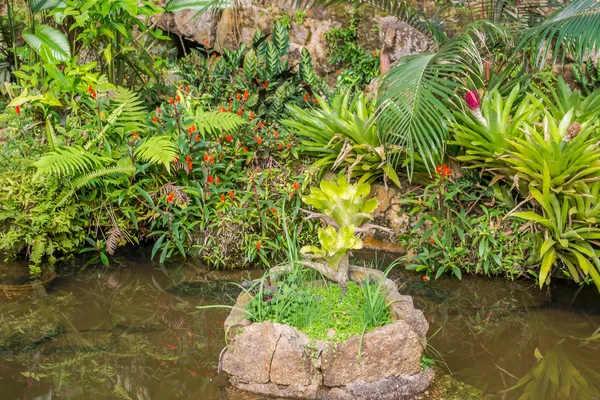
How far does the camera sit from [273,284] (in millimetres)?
4516

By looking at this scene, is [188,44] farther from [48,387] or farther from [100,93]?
[48,387]

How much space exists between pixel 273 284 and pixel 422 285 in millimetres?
1549

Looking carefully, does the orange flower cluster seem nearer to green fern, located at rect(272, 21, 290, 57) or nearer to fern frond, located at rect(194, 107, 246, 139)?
fern frond, located at rect(194, 107, 246, 139)

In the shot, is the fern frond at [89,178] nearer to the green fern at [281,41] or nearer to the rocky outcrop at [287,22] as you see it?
Result: the green fern at [281,41]

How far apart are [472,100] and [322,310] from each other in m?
2.48

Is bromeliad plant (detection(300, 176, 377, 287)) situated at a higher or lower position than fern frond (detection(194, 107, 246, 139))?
lower

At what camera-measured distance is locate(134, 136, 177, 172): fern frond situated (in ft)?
18.2

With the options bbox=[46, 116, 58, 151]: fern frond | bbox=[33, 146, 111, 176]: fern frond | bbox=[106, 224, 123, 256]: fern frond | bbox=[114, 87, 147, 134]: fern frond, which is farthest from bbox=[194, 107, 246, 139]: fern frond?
bbox=[46, 116, 58, 151]: fern frond

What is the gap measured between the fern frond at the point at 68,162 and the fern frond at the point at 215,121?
2.90 feet

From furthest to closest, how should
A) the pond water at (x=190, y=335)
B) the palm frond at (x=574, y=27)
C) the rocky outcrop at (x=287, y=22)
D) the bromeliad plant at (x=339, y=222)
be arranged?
1. the rocky outcrop at (x=287, y=22)
2. the palm frond at (x=574, y=27)
3. the bromeliad plant at (x=339, y=222)
4. the pond water at (x=190, y=335)

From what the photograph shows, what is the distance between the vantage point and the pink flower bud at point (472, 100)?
563cm

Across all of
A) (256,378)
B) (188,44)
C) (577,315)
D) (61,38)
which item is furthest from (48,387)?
(188,44)

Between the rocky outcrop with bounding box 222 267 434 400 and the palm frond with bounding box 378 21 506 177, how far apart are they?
1.58 meters

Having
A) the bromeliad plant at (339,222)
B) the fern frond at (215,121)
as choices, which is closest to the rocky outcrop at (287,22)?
the fern frond at (215,121)
